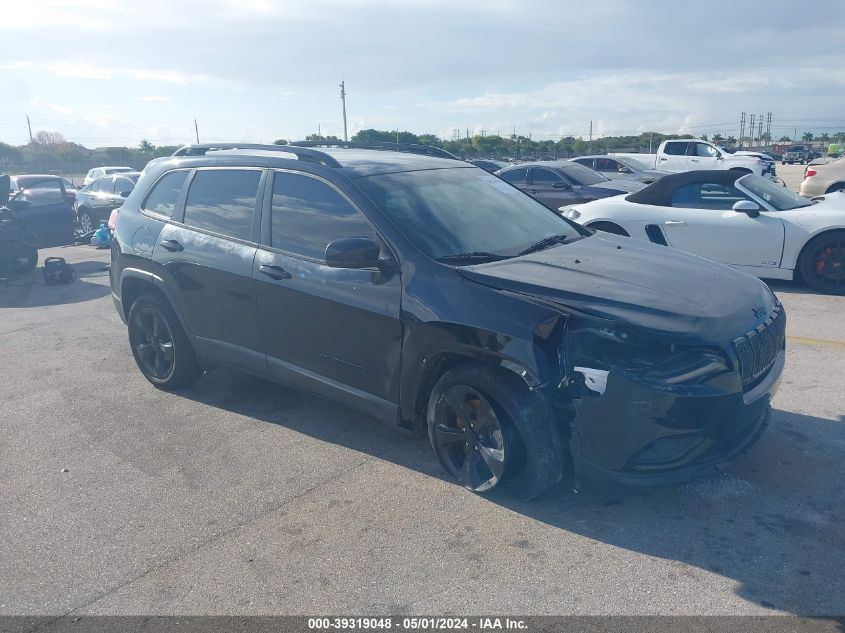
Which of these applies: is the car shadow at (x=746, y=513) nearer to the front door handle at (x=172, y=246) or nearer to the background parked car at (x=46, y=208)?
the front door handle at (x=172, y=246)

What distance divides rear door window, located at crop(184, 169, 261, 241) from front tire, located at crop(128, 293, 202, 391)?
0.76 meters

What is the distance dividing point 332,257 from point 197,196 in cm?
189

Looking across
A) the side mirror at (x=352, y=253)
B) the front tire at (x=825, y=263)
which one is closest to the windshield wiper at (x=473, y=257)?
the side mirror at (x=352, y=253)

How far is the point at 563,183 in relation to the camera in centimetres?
1462

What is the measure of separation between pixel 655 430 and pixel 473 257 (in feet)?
4.60

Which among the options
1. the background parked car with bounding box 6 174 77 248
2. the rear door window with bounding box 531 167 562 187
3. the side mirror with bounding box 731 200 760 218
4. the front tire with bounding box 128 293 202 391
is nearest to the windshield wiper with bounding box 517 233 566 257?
the front tire with bounding box 128 293 202 391

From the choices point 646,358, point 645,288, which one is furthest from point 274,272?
point 646,358

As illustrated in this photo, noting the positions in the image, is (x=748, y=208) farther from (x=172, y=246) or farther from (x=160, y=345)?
(x=160, y=345)

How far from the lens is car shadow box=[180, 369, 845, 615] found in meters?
3.17

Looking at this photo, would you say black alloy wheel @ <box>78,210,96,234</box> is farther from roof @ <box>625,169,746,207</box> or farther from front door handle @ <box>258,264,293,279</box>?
front door handle @ <box>258,264,293,279</box>

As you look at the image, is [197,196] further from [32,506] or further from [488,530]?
[488,530]

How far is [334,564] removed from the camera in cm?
342

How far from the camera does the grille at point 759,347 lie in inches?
140

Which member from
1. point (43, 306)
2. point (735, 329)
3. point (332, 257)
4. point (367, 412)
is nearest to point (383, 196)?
point (332, 257)
